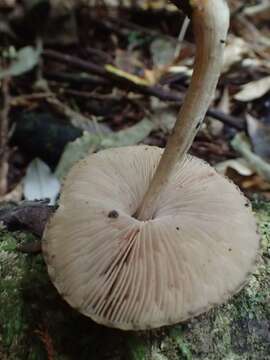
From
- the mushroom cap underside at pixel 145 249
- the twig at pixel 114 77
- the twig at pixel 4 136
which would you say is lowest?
the twig at pixel 4 136

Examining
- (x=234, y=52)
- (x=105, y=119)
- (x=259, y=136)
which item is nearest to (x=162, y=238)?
(x=259, y=136)

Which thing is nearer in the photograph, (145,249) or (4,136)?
(145,249)

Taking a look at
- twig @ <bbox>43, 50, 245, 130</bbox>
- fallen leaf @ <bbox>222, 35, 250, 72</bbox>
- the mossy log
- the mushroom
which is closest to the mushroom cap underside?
the mushroom

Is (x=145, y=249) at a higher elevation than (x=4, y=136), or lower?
higher

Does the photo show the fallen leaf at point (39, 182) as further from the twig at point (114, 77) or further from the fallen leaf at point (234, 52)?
the fallen leaf at point (234, 52)

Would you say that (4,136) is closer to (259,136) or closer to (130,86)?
(130,86)

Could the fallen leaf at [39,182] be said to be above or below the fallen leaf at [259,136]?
below

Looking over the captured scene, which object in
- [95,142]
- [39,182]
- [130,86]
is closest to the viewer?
[39,182]

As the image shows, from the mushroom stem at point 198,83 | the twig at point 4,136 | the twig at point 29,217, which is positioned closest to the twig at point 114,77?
the twig at point 4,136
